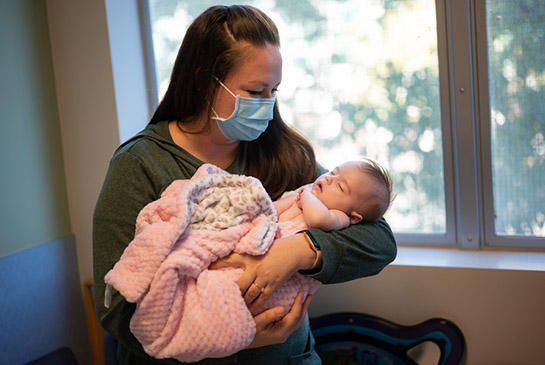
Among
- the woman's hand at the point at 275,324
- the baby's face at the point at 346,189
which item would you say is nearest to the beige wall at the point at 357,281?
the baby's face at the point at 346,189

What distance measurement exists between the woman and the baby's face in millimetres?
79

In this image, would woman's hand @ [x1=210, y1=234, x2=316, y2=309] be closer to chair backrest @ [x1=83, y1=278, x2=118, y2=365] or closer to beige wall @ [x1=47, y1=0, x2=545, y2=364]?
beige wall @ [x1=47, y1=0, x2=545, y2=364]

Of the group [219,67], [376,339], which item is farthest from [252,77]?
[376,339]

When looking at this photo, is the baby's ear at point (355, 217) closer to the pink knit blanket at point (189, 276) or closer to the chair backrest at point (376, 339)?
the pink knit blanket at point (189, 276)

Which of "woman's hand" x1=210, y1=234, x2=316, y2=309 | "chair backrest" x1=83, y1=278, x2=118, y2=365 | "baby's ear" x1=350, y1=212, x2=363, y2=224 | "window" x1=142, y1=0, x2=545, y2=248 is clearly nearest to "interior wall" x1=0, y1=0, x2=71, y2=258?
"chair backrest" x1=83, y1=278, x2=118, y2=365

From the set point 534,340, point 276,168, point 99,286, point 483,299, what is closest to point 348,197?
point 276,168

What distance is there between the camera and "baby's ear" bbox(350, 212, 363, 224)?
4.77ft

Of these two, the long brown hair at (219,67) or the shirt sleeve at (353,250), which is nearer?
the shirt sleeve at (353,250)

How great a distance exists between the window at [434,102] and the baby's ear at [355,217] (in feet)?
2.74

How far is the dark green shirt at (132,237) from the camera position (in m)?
1.24

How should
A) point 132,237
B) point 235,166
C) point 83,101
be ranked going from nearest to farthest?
point 132,237 < point 235,166 < point 83,101

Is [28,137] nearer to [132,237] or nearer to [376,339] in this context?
[132,237]

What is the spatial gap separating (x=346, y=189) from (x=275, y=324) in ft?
1.42

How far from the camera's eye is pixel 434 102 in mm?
2141
